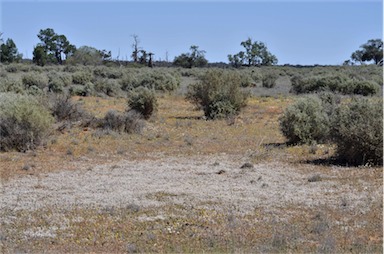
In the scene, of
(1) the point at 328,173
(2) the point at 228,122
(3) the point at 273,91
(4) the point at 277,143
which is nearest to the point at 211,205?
(1) the point at 328,173

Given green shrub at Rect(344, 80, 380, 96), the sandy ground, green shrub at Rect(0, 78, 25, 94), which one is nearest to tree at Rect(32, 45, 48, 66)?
green shrub at Rect(0, 78, 25, 94)

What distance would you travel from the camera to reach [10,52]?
2544 inches

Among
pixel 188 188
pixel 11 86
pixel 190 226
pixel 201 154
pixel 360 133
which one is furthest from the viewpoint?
pixel 11 86

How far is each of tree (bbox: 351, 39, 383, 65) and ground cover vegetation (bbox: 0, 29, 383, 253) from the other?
40.6m

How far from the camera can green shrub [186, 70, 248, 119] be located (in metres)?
25.1

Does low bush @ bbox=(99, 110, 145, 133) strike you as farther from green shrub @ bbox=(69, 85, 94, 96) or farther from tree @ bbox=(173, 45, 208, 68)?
tree @ bbox=(173, 45, 208, 68)

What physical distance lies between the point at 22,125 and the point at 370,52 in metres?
64.9

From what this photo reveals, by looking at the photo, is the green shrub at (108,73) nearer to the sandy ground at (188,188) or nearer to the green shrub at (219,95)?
the green shrub at (219,95)

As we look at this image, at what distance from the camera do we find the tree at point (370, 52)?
73.5 metres

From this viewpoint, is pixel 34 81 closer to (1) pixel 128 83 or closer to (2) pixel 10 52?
(1) pixel 128 83

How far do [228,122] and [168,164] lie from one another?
30.6ft

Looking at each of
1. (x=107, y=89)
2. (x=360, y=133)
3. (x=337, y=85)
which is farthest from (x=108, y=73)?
(x=360, y=133)

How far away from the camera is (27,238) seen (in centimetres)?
780

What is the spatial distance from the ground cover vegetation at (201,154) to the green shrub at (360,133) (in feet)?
0.10
